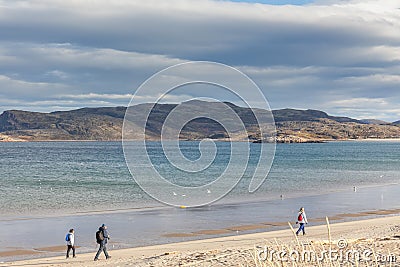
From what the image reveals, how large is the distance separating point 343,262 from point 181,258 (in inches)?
246

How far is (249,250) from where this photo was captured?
704 inches

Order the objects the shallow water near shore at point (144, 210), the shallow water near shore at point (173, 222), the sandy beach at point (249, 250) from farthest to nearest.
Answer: the shallow water near shore at point (144, 210) < the shallow water near shore at point (173, 222) < the sandy beach at point (249, 250)

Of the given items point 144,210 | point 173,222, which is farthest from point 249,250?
→ point 144,210

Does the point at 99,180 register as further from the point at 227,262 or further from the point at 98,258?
the point at 227,262

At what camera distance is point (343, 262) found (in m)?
13.7

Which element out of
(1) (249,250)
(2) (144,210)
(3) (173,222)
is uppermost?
(2) (144,210)

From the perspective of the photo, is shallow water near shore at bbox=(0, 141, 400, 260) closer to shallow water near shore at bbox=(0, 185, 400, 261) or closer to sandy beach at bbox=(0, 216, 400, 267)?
shallow water near shore at bbox=(0, 185, 400, 261)

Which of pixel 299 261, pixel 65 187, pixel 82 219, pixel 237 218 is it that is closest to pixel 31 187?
pixel 65 187

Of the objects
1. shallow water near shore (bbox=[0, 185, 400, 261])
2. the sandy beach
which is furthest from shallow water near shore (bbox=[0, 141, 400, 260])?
the sandy beach

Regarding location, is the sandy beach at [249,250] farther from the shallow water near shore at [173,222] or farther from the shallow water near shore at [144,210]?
the shallow water near shore at [144,210]

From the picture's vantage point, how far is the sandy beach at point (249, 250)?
14.7 meters

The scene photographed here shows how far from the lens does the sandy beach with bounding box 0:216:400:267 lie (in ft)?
48.1

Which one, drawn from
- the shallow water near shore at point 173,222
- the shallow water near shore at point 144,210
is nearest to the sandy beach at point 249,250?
the shallow water near shore at point 173,222

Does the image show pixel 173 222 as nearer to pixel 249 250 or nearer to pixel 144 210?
pixel 144 210
